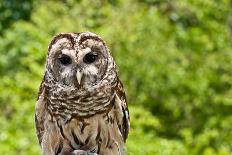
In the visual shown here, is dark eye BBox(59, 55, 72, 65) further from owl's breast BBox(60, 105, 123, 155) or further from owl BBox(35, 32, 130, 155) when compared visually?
owl's breast BBox(60, 105, 123, 155)

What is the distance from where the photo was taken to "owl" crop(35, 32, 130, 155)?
4.56 meters

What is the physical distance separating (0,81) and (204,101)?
8.97 feet

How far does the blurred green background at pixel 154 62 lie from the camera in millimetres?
8383

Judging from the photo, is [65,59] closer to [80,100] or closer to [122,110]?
[80,100]

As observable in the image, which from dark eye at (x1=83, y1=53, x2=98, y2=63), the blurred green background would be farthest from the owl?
the blurred green background

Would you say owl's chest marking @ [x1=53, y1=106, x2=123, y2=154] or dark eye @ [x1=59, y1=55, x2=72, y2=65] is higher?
dark eye @ [x1=59, y1=55, x2=72, y2=65]

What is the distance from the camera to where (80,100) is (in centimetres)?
466

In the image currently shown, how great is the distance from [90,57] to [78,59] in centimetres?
10

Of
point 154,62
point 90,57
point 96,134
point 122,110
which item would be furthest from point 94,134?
point 154,62

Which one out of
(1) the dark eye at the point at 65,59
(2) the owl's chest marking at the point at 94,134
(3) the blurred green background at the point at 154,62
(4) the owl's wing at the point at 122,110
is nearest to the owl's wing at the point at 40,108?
(2) the owl's chest marking at the point at 94,134

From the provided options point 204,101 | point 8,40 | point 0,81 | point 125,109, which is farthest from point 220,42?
point 125,109

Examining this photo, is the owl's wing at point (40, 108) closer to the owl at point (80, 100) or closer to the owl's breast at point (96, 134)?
the owl at point (80, 100)

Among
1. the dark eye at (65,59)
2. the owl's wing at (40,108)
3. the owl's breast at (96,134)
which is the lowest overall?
the owl's breast at (96,134)

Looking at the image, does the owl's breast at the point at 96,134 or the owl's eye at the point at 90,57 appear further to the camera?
the owl's breast at the point at 96,134
